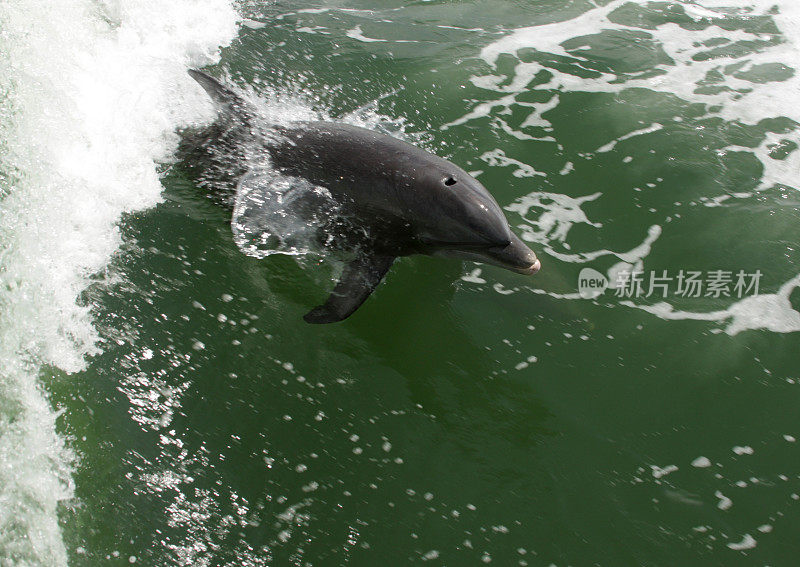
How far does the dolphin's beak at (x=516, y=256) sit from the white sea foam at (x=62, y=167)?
11.7ft

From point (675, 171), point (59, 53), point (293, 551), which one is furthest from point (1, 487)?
point (675, 171)

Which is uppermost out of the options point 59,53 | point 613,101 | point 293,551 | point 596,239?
point 59,53

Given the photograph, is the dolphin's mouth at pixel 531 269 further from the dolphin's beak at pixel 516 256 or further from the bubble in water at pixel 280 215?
the bubble in water at pixel 280 215

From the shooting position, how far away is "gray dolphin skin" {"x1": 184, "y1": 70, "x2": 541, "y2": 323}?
257 inches

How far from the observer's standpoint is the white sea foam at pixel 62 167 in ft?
16.7

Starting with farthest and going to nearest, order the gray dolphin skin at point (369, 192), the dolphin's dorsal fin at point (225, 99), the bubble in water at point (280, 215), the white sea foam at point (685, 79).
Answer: the dolphin's dorsal fin at point (225, 99)
the white sea foam at point (685, 79)
the bubble in water at point (280, 215)
the gray dolphin skin at point (369, 192)

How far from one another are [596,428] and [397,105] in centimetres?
509

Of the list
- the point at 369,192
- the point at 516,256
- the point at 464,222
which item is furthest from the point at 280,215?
the point at 516,256

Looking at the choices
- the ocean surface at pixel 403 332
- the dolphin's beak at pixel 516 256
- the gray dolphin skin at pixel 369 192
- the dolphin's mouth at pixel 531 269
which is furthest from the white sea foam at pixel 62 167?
the dolphin's mouth at pixel 531 269

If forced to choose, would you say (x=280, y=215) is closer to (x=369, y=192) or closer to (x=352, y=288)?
(x=369, y=192)

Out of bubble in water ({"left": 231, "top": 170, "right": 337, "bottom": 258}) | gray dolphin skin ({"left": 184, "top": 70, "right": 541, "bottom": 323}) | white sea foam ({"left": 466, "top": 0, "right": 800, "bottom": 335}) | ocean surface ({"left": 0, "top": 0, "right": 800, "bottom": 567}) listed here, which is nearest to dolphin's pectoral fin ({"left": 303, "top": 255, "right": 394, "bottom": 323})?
gray dolphin skin ({"left": 184, "top": 70, "right": 541, "bottom": 323})

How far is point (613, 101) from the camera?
32.4 ft

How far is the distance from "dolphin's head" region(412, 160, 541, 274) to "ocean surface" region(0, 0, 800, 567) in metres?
0.68

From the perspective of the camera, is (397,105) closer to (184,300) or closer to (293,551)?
(184,300)
